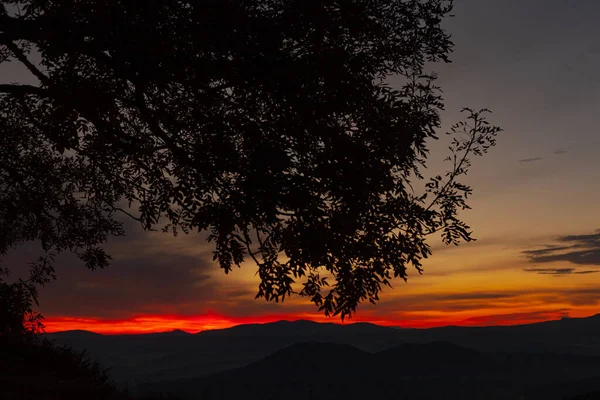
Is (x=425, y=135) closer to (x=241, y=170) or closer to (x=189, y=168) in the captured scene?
(x=241, y=170)

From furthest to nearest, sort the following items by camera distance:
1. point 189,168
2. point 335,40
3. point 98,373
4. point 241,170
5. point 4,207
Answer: point 4,207, point 98,373, point 335,40, point 189,168, point 241,170

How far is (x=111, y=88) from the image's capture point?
14.3 m

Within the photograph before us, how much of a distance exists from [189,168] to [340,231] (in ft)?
12.3

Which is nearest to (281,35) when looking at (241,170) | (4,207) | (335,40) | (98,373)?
(335,40)

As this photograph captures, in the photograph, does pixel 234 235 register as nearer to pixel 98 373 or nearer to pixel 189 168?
pixel 189 168

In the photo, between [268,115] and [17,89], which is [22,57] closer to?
[17,89]

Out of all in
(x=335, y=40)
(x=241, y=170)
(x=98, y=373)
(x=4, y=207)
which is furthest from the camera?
(x=4, y=207)

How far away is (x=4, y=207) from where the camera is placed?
70.5 ft

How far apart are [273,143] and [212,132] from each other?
4.98ft

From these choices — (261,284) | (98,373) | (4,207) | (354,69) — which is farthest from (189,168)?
(4,207)

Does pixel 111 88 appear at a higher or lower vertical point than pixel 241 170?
higher

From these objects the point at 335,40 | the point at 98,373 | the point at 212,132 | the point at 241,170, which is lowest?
the point at 98,373

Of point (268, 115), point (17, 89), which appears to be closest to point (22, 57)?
point (17, 89)

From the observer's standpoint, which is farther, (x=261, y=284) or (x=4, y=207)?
(x=4, y=207)
